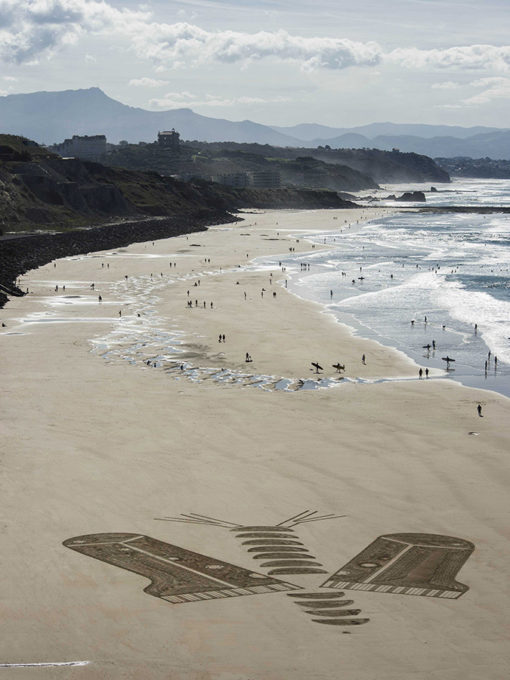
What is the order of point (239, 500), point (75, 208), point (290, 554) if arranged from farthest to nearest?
point (75, 208) → point (239, 500) → point (290, 554)

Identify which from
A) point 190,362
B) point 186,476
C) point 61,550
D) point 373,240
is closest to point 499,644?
point 61,550

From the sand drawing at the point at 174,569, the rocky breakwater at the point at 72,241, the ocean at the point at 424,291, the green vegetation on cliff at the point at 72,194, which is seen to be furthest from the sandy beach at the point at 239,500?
the green vegetation on cliff at the point at 72,194

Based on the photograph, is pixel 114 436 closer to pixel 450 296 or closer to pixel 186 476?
pixel 186 476

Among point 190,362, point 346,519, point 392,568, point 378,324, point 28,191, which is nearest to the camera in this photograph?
point 392,568

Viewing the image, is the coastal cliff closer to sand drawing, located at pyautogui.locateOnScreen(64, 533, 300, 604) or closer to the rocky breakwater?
the rocky breakwater

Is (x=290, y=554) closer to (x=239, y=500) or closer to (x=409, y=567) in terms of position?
(x=409, y=567)

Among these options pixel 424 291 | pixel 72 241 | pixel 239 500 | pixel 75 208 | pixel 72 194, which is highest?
pixel 72 194

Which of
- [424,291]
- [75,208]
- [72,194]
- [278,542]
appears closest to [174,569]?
[278,542]
